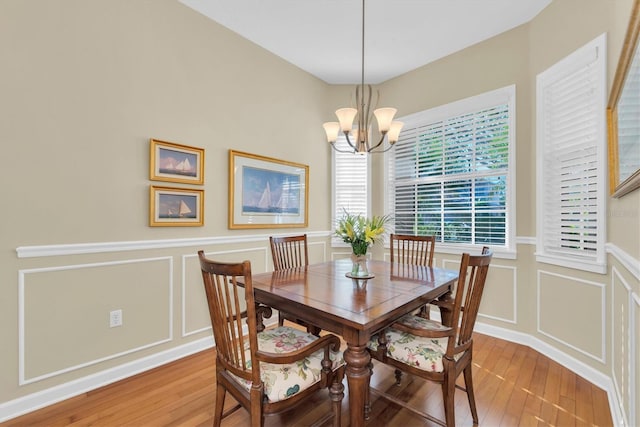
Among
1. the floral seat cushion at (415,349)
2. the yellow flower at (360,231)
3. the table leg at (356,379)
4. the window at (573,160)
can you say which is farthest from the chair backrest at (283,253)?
the window at (573,160)

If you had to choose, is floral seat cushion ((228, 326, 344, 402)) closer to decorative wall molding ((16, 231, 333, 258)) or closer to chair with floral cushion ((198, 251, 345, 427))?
chair with floral cushion ((198, 251, 345, 427))

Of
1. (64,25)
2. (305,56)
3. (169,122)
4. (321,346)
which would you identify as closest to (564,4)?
(305,56)

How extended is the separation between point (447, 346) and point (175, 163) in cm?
240

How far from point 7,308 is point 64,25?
1.85m

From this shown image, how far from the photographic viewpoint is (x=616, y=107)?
5.77ft

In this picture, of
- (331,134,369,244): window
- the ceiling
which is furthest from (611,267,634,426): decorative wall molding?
(331,134,369,244): window

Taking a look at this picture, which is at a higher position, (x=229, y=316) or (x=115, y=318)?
(x=229, y=316)

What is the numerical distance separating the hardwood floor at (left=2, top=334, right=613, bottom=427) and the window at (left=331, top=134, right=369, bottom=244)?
2.17 metres

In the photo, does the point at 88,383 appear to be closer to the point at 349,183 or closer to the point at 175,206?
the point at 175,206

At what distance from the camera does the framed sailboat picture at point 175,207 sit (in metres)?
2.39

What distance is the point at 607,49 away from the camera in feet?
6.91

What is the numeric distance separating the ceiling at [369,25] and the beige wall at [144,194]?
0.54ft

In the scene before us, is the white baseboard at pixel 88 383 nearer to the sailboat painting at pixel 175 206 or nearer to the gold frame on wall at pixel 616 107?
the sailboat painting at pixel 175 206

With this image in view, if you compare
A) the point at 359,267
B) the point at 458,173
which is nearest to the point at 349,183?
the point at 458,173
